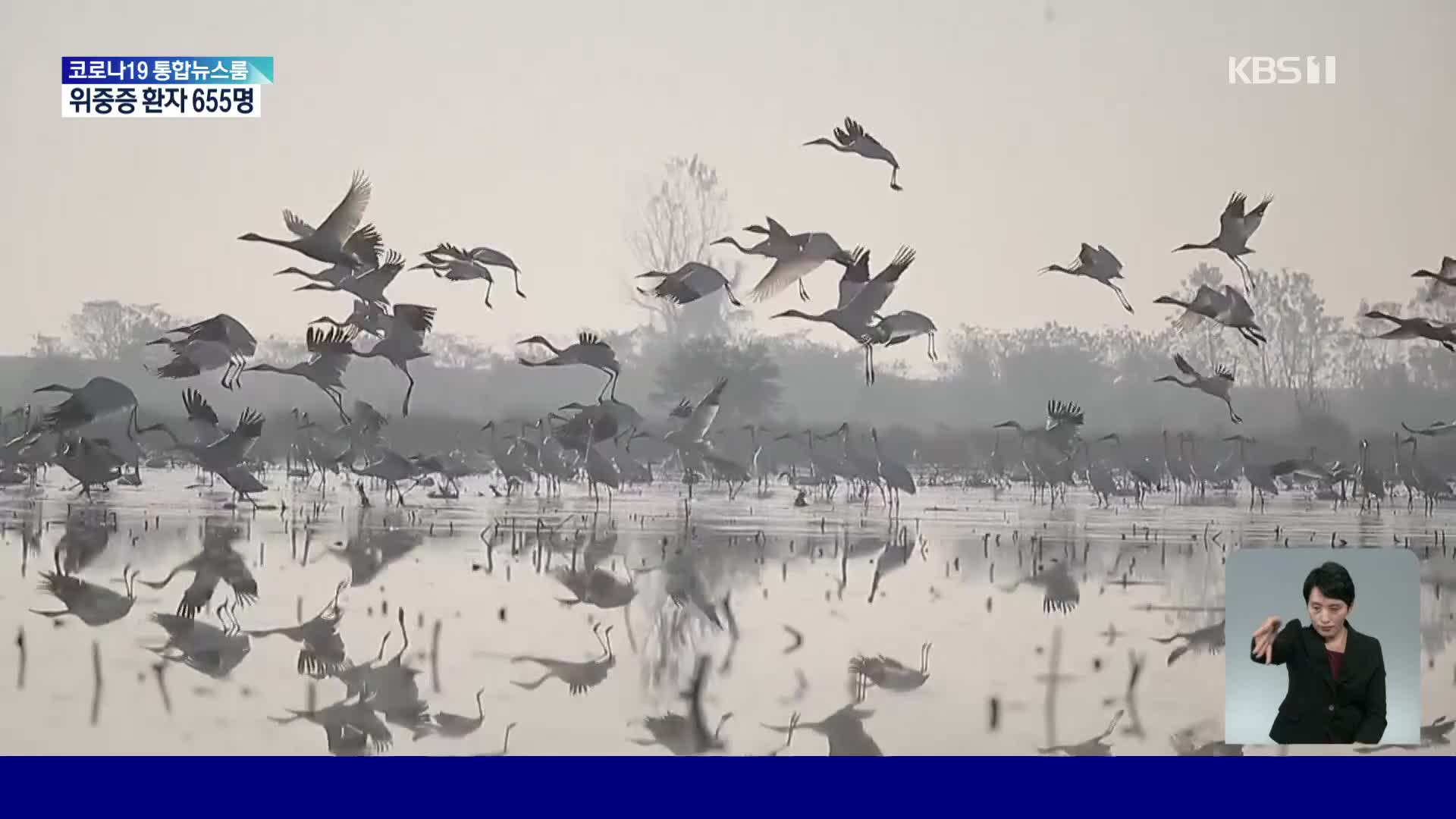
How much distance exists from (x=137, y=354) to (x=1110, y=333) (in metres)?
2.20

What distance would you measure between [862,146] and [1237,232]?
0.87 m

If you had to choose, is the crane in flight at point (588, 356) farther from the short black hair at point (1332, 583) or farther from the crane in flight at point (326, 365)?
the short black hair at point (1332, 583)

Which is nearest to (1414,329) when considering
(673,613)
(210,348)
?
(673,613)

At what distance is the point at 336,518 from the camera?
320 centimetres

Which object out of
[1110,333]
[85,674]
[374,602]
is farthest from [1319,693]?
[85,674]

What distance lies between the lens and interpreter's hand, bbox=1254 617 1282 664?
123 inches

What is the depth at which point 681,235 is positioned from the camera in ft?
10.4

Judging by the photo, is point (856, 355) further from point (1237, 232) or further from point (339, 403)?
point (339, 403)

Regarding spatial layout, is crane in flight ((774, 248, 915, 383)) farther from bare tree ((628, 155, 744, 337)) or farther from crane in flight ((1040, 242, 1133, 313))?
crane in flight ((1040, 242, 1133, 313))

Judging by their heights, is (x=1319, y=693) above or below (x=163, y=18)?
below

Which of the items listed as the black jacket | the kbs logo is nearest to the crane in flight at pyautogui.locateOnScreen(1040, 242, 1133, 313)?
the kbs logo

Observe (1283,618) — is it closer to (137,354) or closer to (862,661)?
(862,661)

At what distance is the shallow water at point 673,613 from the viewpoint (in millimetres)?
3094

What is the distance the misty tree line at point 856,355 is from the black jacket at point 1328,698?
56 cm
